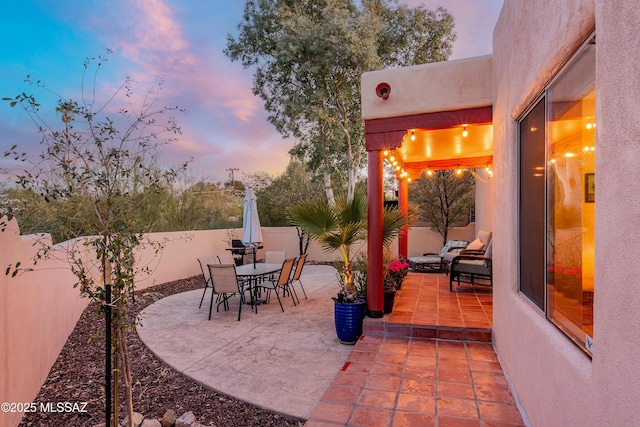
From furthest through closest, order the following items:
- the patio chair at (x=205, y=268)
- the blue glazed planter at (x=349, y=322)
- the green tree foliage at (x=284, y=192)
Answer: the green tree foliage at (x=284, y=192), the patio chair at (x=205, y=268), the blue glazed planter at (x=349, y=322)

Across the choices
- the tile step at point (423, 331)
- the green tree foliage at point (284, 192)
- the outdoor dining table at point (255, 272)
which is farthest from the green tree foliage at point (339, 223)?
the green tree foliage at point (284, 192)

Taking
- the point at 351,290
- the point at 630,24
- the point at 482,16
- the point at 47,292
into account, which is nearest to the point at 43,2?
the point at 47,292

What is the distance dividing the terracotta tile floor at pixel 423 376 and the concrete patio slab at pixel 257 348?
1.08 feet

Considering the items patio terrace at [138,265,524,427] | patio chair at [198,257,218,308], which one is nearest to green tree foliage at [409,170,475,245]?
patio terrace at [138,265,524,427]

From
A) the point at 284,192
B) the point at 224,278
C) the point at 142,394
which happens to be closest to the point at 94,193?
the point at 142,394

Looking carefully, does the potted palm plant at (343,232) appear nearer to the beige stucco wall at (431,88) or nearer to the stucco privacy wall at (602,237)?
the beige stucco wall at (431,88)

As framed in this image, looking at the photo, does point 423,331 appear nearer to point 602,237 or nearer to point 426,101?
point 426,101

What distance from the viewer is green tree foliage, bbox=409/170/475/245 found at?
1181cm

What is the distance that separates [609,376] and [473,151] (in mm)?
6590

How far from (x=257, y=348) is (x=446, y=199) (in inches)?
362

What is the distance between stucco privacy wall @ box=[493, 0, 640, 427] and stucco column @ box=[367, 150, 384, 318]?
7.04 feet

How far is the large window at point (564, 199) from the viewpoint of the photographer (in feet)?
5.52

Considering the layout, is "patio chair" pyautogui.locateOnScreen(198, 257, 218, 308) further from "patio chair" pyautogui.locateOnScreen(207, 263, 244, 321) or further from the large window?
the large window

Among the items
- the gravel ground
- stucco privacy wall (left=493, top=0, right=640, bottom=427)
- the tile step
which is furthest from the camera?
the tile step
